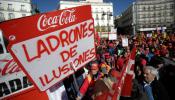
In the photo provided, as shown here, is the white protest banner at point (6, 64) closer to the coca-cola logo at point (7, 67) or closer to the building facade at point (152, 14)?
the coca-cola logo at point (7, 67)

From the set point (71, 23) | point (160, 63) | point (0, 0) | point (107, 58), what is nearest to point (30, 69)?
point (71, 23)

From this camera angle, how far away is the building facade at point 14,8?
243 feet

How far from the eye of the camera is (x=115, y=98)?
2488mm

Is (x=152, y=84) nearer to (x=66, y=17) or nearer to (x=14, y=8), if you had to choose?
(x=66, y=17)

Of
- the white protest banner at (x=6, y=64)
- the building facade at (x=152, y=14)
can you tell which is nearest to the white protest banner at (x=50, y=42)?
the white protest banner at (x=6, y=64)

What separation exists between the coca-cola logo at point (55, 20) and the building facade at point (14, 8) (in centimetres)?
7454

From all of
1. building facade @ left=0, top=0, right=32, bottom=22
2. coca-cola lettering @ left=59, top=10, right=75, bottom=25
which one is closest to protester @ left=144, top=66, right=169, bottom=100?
coca-cola lettering @ left=59, top=10, right=75, bottom=25

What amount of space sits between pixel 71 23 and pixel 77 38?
20 cm

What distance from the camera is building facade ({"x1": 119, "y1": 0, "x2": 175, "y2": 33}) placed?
91000mm

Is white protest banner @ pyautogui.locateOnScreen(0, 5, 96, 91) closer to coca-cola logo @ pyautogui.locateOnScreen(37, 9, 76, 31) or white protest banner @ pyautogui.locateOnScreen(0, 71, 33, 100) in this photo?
coca-cola logo @ pyautogui.locateOnScreen(37, 9, 76, 31)

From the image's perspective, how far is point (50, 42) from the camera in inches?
94.0

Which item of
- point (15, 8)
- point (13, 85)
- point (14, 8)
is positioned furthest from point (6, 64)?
point (15, 8)

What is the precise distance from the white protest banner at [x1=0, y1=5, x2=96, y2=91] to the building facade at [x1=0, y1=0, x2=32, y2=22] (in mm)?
74432

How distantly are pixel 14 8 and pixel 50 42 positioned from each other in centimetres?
7831
